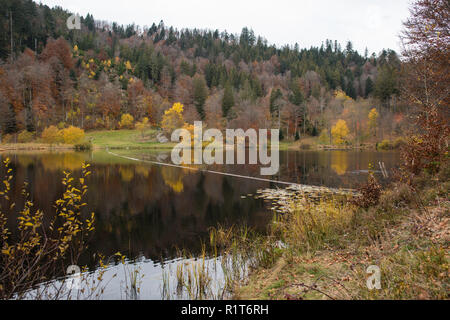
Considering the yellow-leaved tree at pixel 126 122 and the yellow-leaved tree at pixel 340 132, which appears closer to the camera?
the yellow-leaved tree at pixel 340 132

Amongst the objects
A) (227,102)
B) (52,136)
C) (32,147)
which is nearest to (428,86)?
(52,136)

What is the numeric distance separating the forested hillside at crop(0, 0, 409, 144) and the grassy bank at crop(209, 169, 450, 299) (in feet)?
162

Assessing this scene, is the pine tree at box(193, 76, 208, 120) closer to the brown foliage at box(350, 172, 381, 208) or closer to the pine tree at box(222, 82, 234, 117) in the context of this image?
the pine tree at box(222, 82, 234, 117)

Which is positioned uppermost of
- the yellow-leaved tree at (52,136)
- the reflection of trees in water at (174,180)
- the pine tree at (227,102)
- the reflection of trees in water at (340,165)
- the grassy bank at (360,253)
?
the pine tree at (227,102)

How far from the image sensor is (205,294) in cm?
525

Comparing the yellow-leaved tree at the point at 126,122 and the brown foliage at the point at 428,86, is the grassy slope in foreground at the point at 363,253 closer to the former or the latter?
the brown foliage at the point at 428,86

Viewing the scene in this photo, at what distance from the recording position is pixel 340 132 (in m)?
72.3

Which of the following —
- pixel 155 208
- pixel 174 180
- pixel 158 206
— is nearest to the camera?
pixel 155 208

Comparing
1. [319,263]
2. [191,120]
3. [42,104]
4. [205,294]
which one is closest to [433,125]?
[319,263]

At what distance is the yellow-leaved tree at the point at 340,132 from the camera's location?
72.4 metres

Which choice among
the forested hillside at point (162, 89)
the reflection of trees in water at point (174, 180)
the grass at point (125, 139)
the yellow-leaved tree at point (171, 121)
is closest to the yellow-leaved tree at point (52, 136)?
the grass at point (125, 139)

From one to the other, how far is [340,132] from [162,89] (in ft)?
241

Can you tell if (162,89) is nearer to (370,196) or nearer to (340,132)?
(340,132)

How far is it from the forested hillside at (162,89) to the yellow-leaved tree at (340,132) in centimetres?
26
